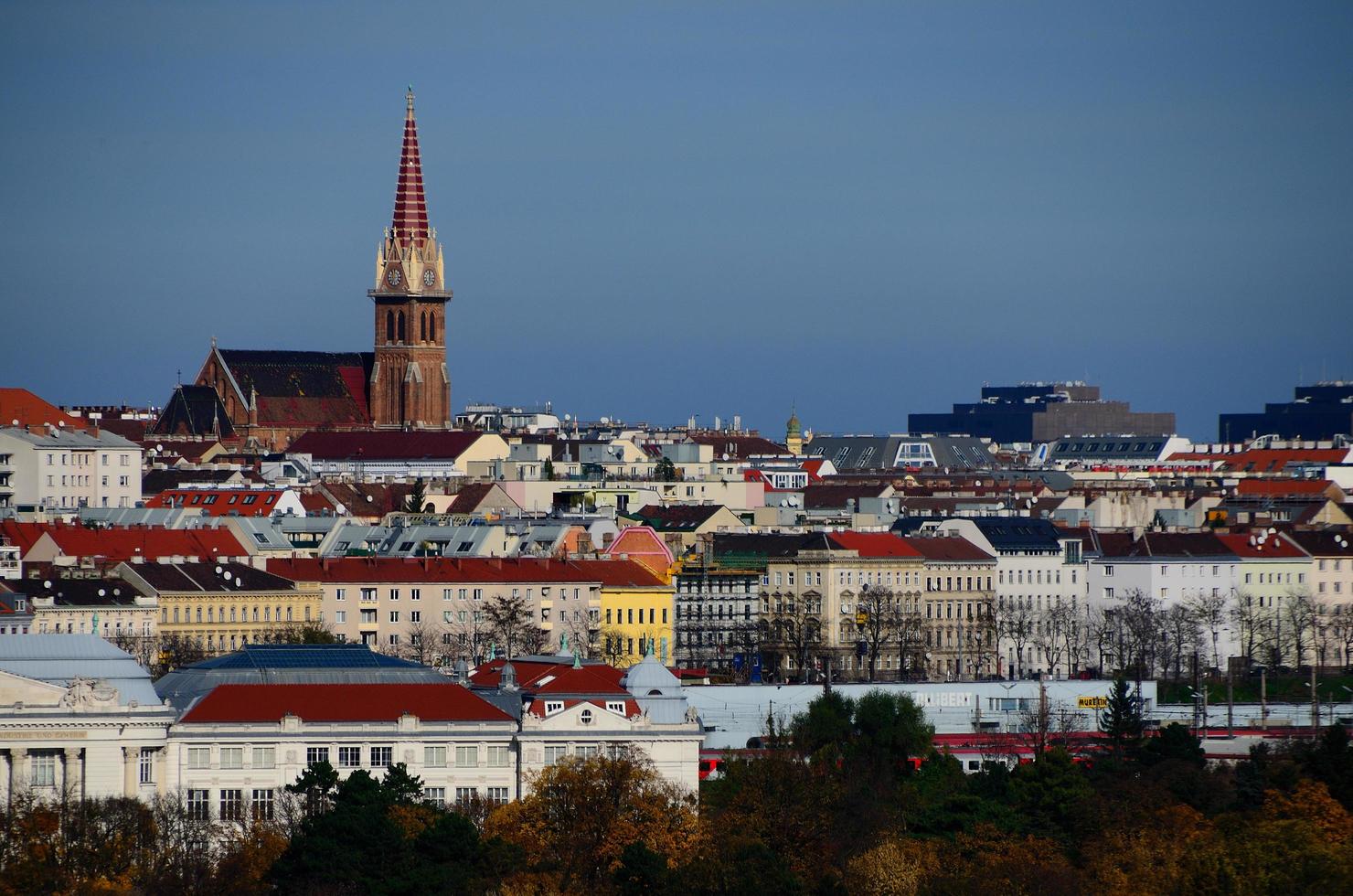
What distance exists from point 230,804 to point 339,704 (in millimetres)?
3848

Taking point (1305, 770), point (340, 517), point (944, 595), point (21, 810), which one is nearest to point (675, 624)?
point (944, 595)

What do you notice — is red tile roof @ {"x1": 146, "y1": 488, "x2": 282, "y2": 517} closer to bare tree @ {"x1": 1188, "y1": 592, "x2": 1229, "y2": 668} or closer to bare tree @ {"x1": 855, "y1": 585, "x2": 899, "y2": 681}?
bare tree @ {"x1": 855, "y1": 585, "x2": 899, "y2": 681}

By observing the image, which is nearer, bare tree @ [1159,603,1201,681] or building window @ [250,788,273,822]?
building window @ [250,788,273,822]

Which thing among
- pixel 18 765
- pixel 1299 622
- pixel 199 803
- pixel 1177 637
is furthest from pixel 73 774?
pixel 1299 622

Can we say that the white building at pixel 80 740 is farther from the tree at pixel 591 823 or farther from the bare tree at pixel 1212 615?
the bare tree at pixel 1212 615

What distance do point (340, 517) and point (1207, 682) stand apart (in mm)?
43691

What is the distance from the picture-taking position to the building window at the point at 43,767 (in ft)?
269

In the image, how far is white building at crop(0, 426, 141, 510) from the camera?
162000 mm

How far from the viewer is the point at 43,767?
269 feet

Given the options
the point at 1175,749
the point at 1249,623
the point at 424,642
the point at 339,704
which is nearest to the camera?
the point at 339,704

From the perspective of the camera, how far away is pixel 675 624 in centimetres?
14100

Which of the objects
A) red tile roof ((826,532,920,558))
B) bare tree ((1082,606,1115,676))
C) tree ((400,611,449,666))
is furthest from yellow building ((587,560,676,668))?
bare tree ((1082,606,1115,676))

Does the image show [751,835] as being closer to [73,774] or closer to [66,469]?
[73,774]

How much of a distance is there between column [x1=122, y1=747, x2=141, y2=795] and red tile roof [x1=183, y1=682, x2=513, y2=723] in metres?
1.56
